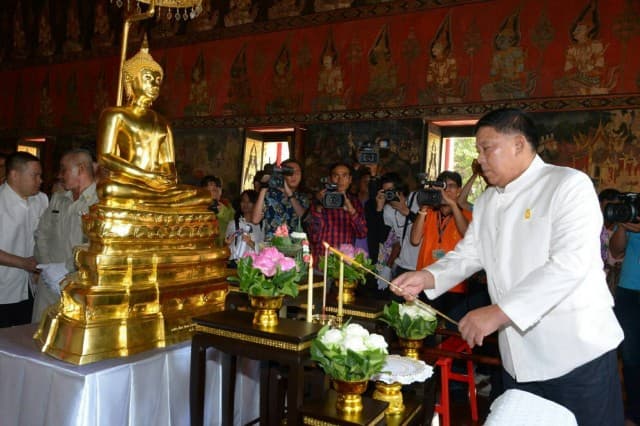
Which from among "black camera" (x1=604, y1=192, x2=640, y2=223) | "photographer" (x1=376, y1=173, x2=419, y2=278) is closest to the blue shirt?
"black camera" (x1=604, y1=192, x2=640, y2=223)

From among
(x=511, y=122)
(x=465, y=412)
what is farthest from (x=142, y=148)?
(x=465, y=412)

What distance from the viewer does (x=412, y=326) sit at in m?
2.63

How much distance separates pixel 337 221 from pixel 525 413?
310cm

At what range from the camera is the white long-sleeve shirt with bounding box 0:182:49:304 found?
3686 mm

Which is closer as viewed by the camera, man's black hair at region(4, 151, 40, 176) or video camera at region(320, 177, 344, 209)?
man's black hair at region(4, 151, 40, 176)

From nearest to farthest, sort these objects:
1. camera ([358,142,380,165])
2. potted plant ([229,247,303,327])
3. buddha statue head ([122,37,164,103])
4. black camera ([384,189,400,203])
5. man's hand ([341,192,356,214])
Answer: potted plant ([229,247,303,327]) → buddha statue head ([122,37,164,103]) → man's hand ([341,192,356,214]) → black camera ([384,189,400,203]) → camera ([358,142,380,165])

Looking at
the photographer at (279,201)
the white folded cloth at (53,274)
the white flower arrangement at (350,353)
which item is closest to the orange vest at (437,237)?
the photographer at (279,201)

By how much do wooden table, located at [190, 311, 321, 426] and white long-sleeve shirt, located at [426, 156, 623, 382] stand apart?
83 cm

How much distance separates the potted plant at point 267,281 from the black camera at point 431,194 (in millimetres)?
1808

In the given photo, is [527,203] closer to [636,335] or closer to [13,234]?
[636,335]

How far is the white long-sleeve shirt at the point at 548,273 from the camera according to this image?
193 centimetres

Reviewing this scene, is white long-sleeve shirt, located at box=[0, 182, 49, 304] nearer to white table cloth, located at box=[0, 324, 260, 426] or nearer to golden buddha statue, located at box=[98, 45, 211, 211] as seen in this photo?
white table cloth, located at box=[0, 324, 260, 426]

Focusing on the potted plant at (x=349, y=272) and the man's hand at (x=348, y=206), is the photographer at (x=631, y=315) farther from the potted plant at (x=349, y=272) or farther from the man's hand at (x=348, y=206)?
the man's hand at (x=348, y=206)

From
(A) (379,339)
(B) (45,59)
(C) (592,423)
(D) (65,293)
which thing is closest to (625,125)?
(C) (592,423)
